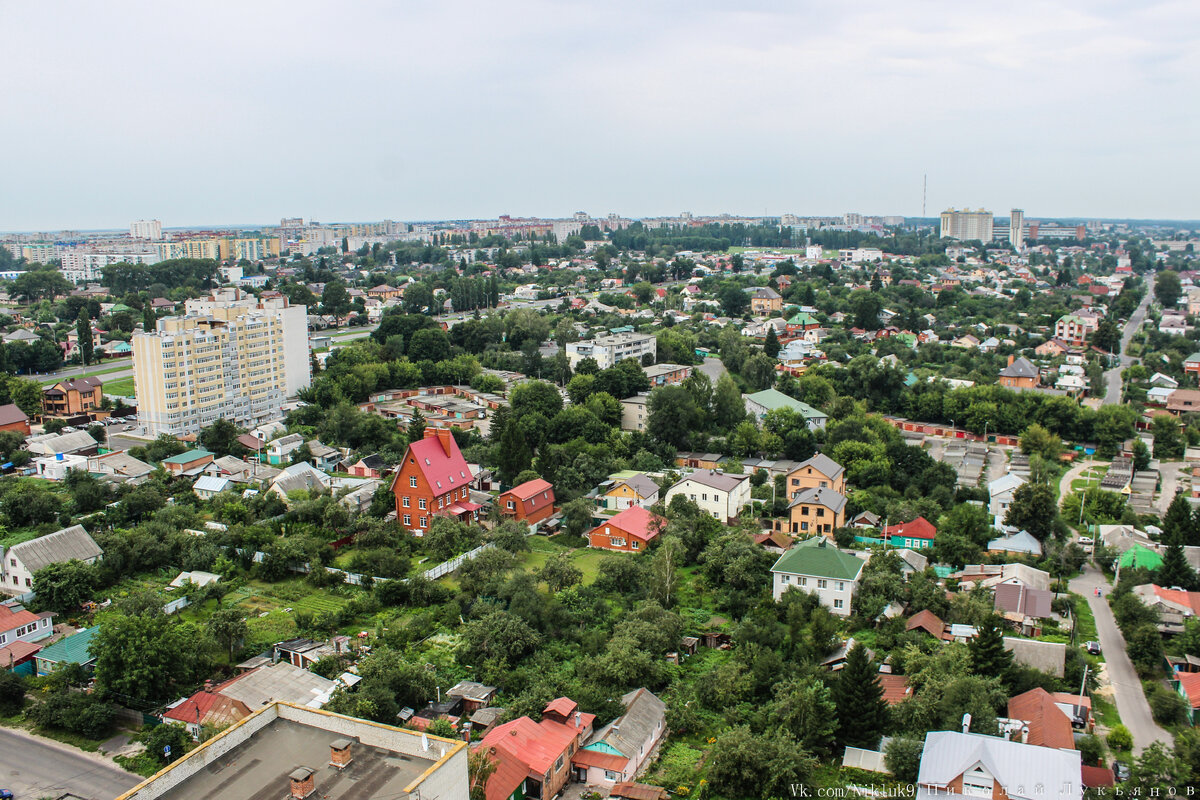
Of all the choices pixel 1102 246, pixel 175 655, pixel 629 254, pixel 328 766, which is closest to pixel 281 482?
pixel 175 655

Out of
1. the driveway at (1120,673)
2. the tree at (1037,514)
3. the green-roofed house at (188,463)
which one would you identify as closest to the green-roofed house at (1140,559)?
the driveway at (1120,673)

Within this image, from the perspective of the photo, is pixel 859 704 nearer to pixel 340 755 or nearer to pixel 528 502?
pixel 340 755

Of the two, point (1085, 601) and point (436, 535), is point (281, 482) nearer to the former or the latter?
point (436, 535)

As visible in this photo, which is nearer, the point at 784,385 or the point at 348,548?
the point at 348,548

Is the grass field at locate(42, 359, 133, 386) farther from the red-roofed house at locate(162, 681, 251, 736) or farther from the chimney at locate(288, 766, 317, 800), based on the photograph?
the chimney at locate(288, 766, 317, 800)

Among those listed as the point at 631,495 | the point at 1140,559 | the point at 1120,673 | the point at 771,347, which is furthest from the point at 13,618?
the point at 771,347
